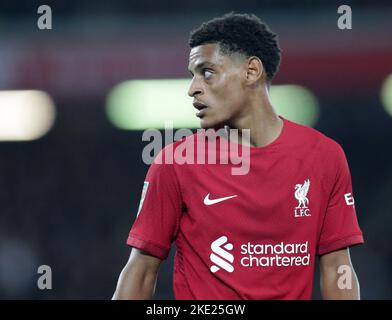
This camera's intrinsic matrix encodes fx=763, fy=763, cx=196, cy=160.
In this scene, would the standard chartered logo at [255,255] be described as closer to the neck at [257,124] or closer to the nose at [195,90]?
the neck at [257,124]

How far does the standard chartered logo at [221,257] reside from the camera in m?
2.95

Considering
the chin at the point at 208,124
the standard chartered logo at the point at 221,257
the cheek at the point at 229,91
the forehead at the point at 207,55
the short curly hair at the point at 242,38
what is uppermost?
the short curly hair at the point at 242,38

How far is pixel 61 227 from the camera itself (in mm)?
7117

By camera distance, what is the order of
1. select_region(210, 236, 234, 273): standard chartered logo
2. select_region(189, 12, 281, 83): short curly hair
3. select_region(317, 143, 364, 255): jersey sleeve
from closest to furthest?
select_region(210, 236, 234, 273): standard chartered logo → select_region(317, 143, 364, 255): jersey sleeve → select_region(189, 12, 281, 83): short curly hair

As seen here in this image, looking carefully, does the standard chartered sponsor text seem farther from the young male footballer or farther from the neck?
the neck

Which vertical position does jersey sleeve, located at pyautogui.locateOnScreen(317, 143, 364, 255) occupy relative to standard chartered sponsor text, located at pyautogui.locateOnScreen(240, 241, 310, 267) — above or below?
above

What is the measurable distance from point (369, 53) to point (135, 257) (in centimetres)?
480

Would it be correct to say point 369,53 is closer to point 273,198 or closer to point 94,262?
point 94,262

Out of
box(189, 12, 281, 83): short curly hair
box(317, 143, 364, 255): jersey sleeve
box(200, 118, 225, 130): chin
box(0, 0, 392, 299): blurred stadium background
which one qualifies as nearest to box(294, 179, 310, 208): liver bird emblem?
box(317, 143, 364, 255): jersey sleeve

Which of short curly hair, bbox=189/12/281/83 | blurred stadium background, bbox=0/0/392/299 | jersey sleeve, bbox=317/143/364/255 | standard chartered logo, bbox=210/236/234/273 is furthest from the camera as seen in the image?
blurred stadium background, bbox=0/0/392/299

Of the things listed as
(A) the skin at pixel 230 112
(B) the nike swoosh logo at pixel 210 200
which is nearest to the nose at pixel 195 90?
(A) the skin at pixel 230 112

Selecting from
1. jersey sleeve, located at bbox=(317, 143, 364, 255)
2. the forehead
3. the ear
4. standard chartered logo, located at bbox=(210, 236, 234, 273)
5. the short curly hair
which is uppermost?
the short curly hair

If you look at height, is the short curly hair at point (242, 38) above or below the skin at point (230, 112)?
above

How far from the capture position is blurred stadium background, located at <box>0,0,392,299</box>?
7062mm
